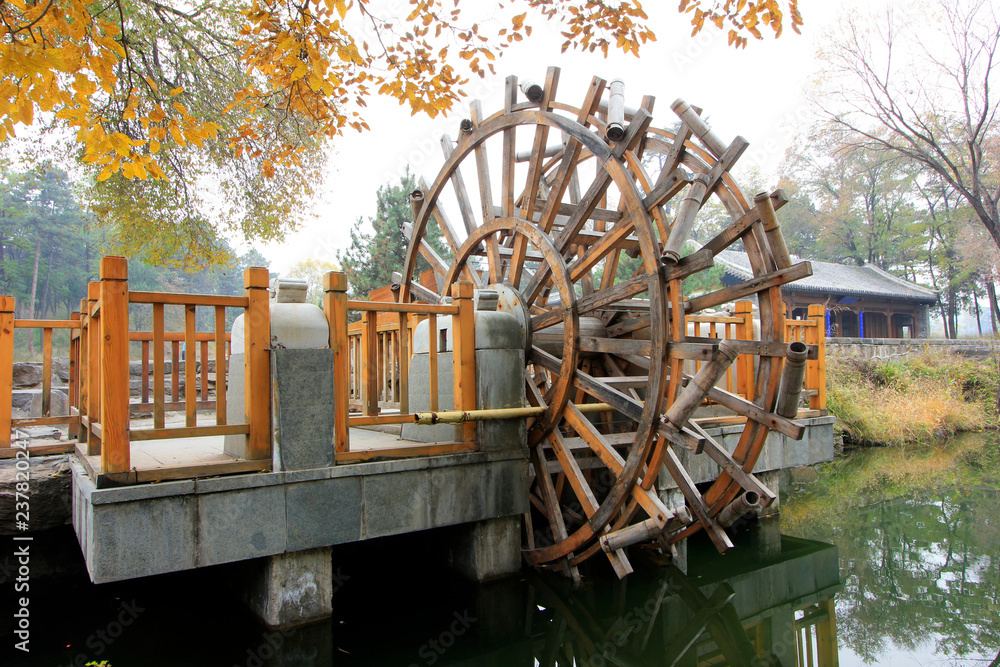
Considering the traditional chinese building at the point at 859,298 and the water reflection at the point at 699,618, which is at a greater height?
the traditional chinese building at the point at 859,298

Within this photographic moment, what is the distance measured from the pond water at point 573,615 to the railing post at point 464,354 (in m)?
1.25

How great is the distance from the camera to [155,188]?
12766 millimetres

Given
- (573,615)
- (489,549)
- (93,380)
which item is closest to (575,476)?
(489,549)

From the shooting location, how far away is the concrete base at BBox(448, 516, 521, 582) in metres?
4.73

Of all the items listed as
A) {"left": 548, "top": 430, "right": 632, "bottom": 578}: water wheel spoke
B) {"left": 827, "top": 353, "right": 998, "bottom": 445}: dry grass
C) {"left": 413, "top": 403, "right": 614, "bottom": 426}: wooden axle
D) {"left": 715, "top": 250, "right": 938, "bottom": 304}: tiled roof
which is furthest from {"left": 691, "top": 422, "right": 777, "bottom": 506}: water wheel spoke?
{"left": 715, "top": 250, "right": 938, "bottom": 304}: tiled roof

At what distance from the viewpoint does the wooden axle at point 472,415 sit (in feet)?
14.0

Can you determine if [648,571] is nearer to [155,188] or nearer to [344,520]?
[344,520]

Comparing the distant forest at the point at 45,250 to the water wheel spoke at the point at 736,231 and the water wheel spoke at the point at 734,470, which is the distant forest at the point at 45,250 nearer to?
the water wheel spoke at the point at 736,231

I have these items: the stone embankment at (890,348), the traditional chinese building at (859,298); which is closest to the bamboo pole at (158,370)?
the stone embankment at (890,348)

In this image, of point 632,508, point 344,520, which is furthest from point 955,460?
point 344,520

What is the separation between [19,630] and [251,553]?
1.80 m

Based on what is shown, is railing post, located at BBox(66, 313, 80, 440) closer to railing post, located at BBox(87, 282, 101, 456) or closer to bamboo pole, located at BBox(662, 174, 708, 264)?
railing post, located at BBox(87, 282, 101, 456)

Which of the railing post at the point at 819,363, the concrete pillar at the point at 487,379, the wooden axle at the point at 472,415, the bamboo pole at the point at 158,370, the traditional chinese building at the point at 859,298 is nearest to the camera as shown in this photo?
the bamboo pole at the point at 158,370

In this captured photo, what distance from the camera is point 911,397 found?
14.3 meters
